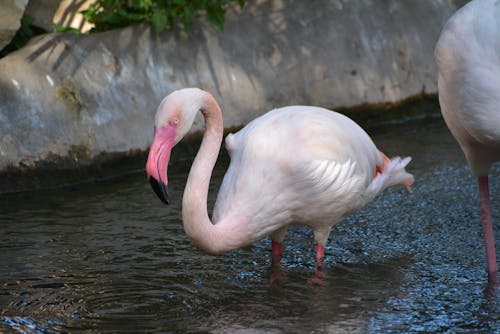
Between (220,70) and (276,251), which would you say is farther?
(220,70)

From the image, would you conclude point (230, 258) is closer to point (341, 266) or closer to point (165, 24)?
point (341, 266)

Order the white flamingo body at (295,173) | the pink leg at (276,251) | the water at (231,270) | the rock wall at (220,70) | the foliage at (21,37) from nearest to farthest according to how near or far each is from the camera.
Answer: the water at (231,270), the white flamingo body at (295,173), the pink leg at (276,251), the rock wall at (220,70), the foliage at (21,37)

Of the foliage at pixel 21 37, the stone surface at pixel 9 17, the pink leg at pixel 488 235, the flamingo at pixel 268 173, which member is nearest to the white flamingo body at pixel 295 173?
the flamingo at pixel 268 173

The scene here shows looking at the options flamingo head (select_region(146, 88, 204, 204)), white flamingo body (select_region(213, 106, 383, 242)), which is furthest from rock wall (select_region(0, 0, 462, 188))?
flamingo head (select_region(146, 88, 204, 204))

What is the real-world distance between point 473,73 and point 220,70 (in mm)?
3160

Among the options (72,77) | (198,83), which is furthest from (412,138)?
(72,77)

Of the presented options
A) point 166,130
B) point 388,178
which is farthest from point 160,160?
point 388,178

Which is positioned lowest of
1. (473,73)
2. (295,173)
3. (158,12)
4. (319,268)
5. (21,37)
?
(319,268)

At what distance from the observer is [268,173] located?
418cm

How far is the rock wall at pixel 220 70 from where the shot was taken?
602 cm

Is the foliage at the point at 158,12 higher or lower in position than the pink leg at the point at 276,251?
higher

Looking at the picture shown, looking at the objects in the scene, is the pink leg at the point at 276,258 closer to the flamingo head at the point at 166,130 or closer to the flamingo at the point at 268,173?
the flamingo at the point at 268,173

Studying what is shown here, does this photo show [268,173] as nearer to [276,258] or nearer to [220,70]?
[276,258]

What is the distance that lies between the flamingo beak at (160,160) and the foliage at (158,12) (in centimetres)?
269
